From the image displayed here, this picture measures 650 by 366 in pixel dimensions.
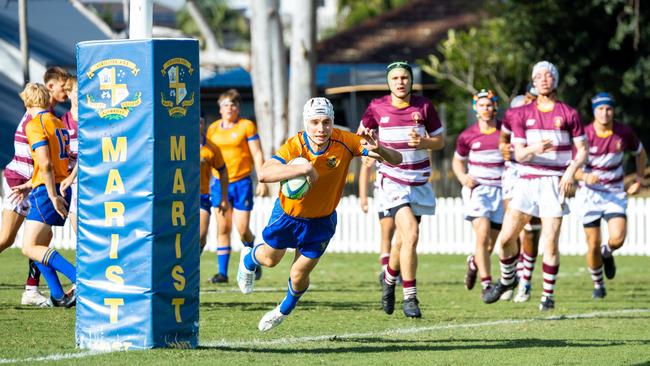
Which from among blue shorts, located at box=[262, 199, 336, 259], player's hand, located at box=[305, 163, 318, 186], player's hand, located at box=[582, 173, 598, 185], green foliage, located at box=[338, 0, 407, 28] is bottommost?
blue shorts, located at box=[262, 199, 336, 259]

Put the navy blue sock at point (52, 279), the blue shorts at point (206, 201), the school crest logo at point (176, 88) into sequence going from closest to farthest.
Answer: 1. the school crest logo at point (176, 88)
2. the navy blue sock at point (52, 279)
3. the blue shorts at point (206, 201)

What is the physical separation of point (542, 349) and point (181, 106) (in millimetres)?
3318

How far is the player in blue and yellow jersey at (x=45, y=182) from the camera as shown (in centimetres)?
1167

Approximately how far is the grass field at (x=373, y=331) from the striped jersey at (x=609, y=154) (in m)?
1.38

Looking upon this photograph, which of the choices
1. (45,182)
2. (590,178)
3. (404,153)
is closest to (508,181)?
(590,178)

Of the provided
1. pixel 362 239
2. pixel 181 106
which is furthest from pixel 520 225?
pixel 362 239

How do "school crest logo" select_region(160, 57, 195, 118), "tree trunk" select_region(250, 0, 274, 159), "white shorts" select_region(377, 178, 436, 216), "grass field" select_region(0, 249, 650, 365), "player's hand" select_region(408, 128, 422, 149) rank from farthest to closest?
"tree trunk" select_region(250, 0, 274, 159) < "white shorts" select_region(377, 178, 436, 216) < "player's hand" select_region(408, 128, 422, 149) < "grass field" select_region(0, 249, 650, 365) < "school crest logo" select_region(160, 57, 195, 118)

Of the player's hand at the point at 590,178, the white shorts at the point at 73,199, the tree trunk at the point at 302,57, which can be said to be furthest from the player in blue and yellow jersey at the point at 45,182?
the tree trunk at the point at 302,57

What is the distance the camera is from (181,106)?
29.5 feet

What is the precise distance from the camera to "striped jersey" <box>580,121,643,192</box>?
15305mm

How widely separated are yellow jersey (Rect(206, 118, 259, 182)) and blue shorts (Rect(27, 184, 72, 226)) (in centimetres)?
459

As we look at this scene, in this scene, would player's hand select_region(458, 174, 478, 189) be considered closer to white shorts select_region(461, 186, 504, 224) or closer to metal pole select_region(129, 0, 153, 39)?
white shorts select_region(461, 186, 504, 224)

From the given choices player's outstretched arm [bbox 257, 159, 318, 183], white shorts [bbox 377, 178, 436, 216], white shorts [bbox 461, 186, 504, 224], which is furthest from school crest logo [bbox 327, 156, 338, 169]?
white shorts [bbox 461, 186, 504, 224]

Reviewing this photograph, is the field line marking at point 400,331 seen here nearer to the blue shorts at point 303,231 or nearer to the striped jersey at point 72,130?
the blue shorts at point 303,231
